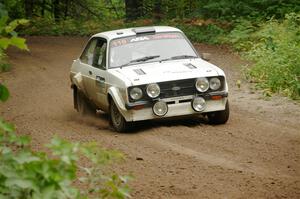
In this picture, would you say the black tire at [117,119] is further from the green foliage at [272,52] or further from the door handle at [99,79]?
the green foliage at [272,52]

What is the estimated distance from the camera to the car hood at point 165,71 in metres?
10.6

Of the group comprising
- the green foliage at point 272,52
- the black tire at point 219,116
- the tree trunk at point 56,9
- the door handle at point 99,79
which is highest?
the door handle at point 99,79

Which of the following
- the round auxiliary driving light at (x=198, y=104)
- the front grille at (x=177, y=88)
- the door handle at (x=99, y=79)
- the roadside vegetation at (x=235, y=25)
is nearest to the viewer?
the front grille at (x=177, y=88)

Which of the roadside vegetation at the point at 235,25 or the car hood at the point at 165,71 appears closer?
the car hood at the point at 165,71

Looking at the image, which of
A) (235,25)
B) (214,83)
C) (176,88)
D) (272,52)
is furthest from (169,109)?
(235,25)

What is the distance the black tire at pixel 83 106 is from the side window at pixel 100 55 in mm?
1144

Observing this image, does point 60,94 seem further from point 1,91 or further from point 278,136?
point 1,91

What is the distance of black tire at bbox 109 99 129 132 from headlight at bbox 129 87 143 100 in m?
0.47

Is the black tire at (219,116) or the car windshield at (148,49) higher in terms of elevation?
the car windshield at (148,49)

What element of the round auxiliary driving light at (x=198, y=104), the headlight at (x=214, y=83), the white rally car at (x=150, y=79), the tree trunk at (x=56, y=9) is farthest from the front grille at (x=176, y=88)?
the tree trunk at (x=56, y=9)

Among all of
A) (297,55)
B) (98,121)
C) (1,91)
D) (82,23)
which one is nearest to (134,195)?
(1,91)

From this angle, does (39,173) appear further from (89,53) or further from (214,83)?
(89,53)

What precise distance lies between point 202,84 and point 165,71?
0.63m

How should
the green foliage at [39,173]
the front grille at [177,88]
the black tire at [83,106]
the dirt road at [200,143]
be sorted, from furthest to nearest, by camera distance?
1. the black tire at [83,106]
2. the front grille at [177,88]
3. the dirt road at [200,143]
4. the green foliage at [39,173]
